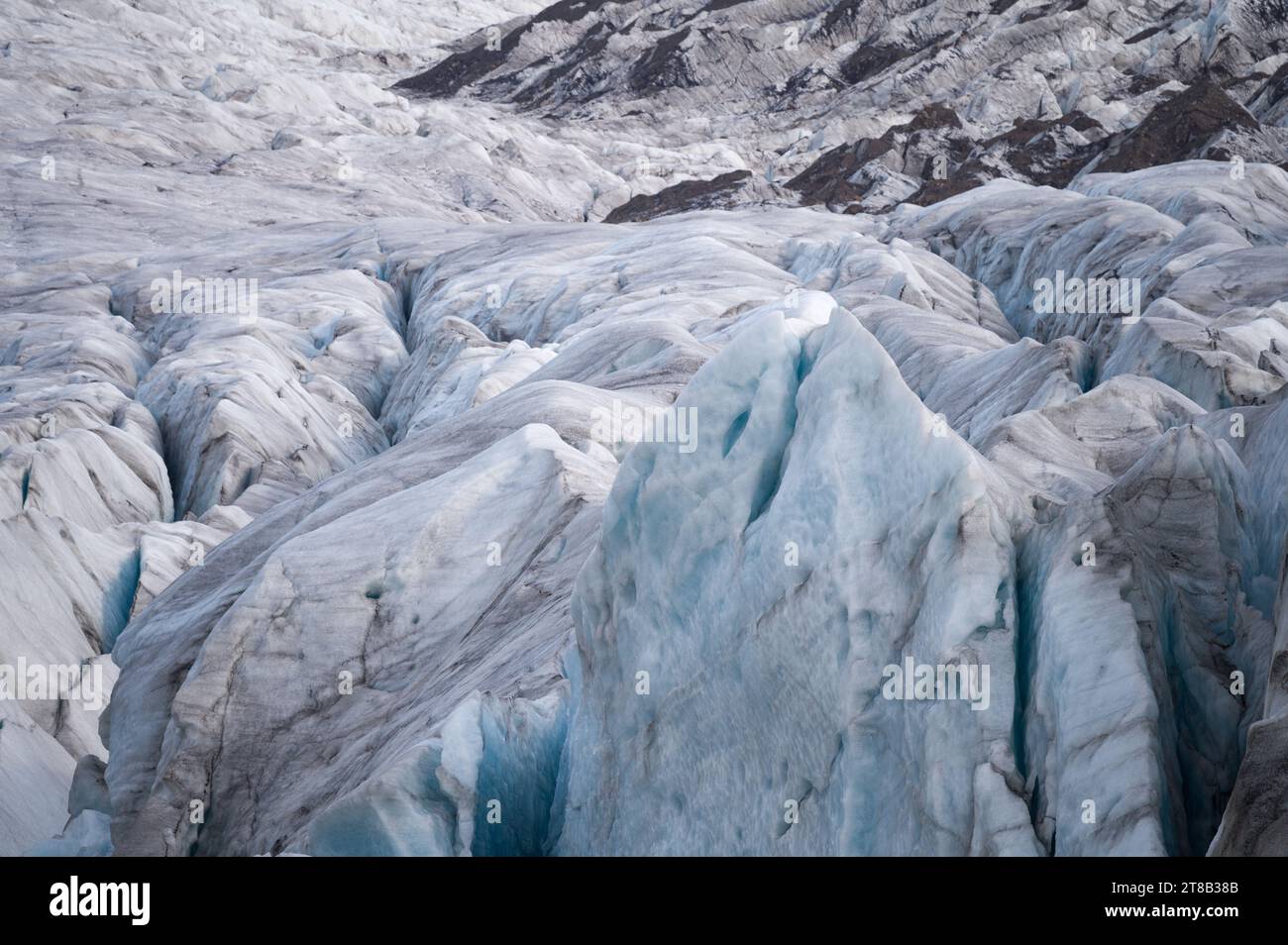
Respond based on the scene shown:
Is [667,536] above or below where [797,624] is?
above

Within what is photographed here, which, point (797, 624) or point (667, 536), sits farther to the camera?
point (667, 536)

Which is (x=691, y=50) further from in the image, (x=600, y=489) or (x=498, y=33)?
(x=600, y=489)

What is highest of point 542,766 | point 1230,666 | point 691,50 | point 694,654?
point 691,50

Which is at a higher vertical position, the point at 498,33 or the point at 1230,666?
the point at 498,33

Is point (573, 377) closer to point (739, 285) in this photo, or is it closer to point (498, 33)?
point (739, 285)

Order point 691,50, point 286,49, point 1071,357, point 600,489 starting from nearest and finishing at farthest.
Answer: point 600,489 < point 1071,357 < point 691,50 < point 286,49

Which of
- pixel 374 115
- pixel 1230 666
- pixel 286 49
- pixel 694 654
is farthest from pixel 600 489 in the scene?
pixel 286 49

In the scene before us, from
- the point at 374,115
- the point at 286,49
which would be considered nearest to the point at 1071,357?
the point at 374,115
